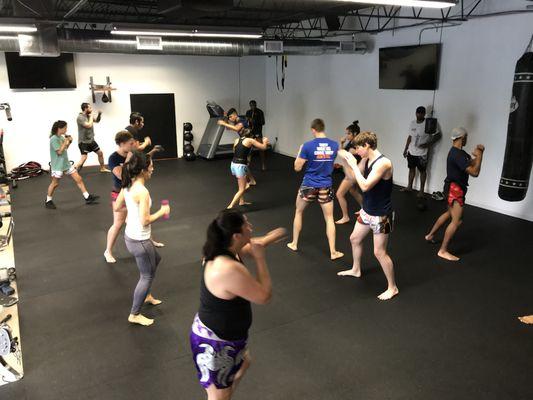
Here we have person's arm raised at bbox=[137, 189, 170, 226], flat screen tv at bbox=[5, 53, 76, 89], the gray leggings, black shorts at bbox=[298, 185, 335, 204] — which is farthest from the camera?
flat screen tv at bbox=[5, 53, 76, 89]

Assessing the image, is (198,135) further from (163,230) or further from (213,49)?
(163,230)

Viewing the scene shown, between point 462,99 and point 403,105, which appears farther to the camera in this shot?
point 403,105

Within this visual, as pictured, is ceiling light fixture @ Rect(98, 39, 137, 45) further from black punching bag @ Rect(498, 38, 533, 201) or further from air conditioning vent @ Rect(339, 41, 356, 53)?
black punching bag @ Rect(498, 38, 533, 201)

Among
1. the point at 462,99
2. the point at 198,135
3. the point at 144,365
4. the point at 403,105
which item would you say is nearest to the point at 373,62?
the point at 403,105

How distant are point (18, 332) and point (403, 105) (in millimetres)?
6966

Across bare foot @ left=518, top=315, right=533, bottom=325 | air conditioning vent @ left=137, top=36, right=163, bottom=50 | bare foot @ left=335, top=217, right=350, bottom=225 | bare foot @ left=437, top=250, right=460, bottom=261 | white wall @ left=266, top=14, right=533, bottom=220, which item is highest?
air conditioning vent @ left=137, top=36, right=163, bottom=50

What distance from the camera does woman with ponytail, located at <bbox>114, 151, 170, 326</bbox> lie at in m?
3.24

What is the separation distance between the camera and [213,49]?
332 inches

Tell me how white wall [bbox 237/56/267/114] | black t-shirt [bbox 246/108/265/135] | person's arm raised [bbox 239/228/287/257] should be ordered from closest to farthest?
person's arm raised [bbox 239/228/287/257] → black t-shirt [bbox 246/108/265/135] → white wall [bbox 237/56/267/114]

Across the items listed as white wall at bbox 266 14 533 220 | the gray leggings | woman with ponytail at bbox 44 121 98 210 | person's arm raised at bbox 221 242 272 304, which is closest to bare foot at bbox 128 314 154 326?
the gray leggings

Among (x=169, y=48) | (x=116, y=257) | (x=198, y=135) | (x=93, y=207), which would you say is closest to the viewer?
(x=116, y=257)

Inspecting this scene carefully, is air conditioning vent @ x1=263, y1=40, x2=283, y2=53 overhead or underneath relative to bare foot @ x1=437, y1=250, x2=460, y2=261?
overhead

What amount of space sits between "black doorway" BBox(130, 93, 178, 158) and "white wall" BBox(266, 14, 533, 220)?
325cm

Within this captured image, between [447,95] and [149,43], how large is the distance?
508 centimetres
